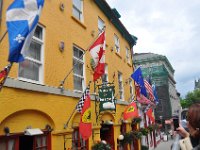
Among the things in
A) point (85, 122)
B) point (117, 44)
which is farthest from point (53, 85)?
point (117, 44)

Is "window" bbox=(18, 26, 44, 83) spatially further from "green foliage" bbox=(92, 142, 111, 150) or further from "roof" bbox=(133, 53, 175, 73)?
"roof" bbox=(133, 53, 175, 73)

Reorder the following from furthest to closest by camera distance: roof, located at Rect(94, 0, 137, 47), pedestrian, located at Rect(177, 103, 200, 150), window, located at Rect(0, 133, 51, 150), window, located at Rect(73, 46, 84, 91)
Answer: roof, located at Rect(94, 0, 137, 47) < window, located at Rect(73, 46, 84, 91) < window, located at Rect(0, 133, 51, 150) < pedestrian, located at Rect(177, 103, 200, 150)

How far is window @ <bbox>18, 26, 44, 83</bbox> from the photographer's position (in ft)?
25.2

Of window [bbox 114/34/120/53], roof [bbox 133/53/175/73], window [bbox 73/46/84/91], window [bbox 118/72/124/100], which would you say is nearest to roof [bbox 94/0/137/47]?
window [bbox 114/34/120/53]

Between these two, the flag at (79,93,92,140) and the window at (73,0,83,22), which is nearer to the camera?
the flag at (79,93,92,140)

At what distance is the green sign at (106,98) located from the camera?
11383 mm

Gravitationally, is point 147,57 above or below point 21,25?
above

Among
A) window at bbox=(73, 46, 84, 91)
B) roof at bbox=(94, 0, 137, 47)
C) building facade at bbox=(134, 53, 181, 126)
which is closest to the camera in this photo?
window at bbox=(73, 46, 84, 91)

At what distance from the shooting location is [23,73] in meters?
7.60

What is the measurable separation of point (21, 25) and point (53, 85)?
3989mm

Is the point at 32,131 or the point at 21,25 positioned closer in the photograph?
the point at 21,25

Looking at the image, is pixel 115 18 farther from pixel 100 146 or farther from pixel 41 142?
pixel 41 142

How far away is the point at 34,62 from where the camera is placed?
809 centimetres

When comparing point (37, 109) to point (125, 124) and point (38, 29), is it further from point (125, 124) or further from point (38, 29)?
point (125, 124)
